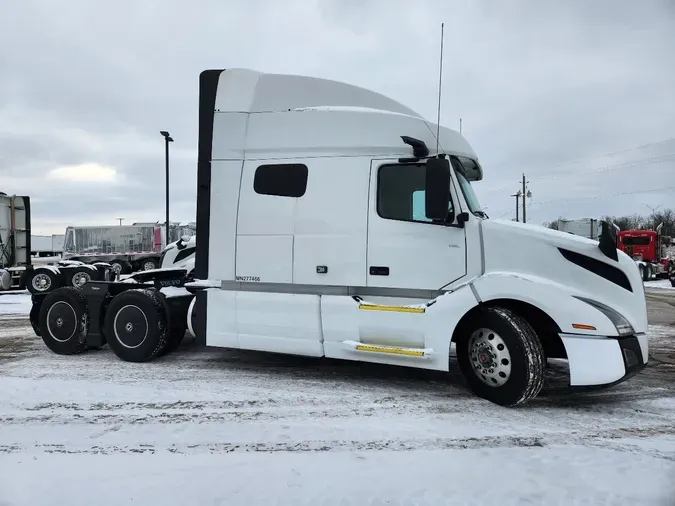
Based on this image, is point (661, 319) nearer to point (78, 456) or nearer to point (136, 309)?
point (136, 309)

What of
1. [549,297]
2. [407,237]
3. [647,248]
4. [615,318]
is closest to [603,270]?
[615,318]

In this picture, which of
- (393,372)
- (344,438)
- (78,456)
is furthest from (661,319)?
(78,456)

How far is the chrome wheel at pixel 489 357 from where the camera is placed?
4.81 meters

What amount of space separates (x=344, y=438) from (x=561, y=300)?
2493mm

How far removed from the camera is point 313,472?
349cm

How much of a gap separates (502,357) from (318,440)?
6.81 ft

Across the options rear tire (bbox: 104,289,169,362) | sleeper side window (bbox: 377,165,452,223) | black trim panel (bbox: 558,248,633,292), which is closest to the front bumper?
black trim panel (bbox: 558,248,633,292)

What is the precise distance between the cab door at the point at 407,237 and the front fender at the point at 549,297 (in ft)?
1.23

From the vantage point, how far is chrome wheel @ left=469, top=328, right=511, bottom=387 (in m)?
4.81

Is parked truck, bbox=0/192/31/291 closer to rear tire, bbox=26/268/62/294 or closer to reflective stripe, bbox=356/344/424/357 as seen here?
rear tire, bbox=26/268/62/294

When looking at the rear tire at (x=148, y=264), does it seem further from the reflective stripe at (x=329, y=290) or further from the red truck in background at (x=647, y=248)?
the red truck in background at (x=647, y=248)

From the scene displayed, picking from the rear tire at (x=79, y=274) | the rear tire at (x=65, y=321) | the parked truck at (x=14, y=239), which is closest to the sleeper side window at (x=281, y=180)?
the rear tire at (x=65, y=321)

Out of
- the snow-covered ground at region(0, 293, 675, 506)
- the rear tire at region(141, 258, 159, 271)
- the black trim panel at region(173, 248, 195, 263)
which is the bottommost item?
the snow-covered ground at region(0, 293, 675, 506)

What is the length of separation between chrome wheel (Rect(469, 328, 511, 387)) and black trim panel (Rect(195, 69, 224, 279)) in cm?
342
